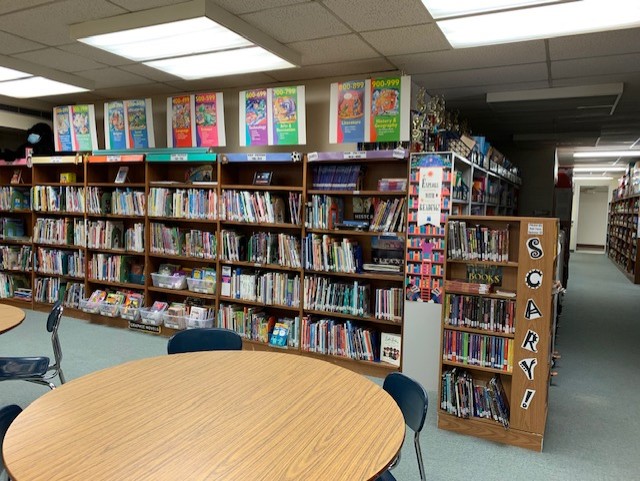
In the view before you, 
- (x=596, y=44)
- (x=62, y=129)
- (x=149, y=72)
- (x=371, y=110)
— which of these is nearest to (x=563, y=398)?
(x=596, y=44)

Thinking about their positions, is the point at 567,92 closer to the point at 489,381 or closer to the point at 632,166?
the point at 489,381

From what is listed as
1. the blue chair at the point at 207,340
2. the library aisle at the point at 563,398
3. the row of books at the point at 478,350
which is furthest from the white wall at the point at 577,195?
the blue chair at the point at 207,340

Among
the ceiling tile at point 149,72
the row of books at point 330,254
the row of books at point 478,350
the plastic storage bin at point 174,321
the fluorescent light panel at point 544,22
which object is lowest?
the plastic storage bin at point 174,321

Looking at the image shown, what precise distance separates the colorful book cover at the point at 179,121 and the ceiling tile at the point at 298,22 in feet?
6.05

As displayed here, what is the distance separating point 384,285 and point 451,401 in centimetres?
152

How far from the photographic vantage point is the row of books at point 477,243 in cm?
333

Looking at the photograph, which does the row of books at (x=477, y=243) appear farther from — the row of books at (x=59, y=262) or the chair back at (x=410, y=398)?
the row of books at (x=59, y=262)

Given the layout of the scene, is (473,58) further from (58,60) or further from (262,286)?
(58,60)

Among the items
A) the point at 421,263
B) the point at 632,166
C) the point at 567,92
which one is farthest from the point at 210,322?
the point at 632,166

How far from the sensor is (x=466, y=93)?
546 cm

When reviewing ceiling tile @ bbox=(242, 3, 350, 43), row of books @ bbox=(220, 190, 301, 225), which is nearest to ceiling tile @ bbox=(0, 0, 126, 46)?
ceiling tile @ bbox=(242, 3, 350, 43)

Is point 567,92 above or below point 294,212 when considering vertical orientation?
above

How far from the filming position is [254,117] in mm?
4824

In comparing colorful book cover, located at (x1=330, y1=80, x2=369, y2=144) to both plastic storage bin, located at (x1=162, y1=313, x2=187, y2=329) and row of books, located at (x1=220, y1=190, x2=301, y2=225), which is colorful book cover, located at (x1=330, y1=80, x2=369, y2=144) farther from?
plastic storage bin, located at (x1=162, y1=313, x2=187, y2=329)
